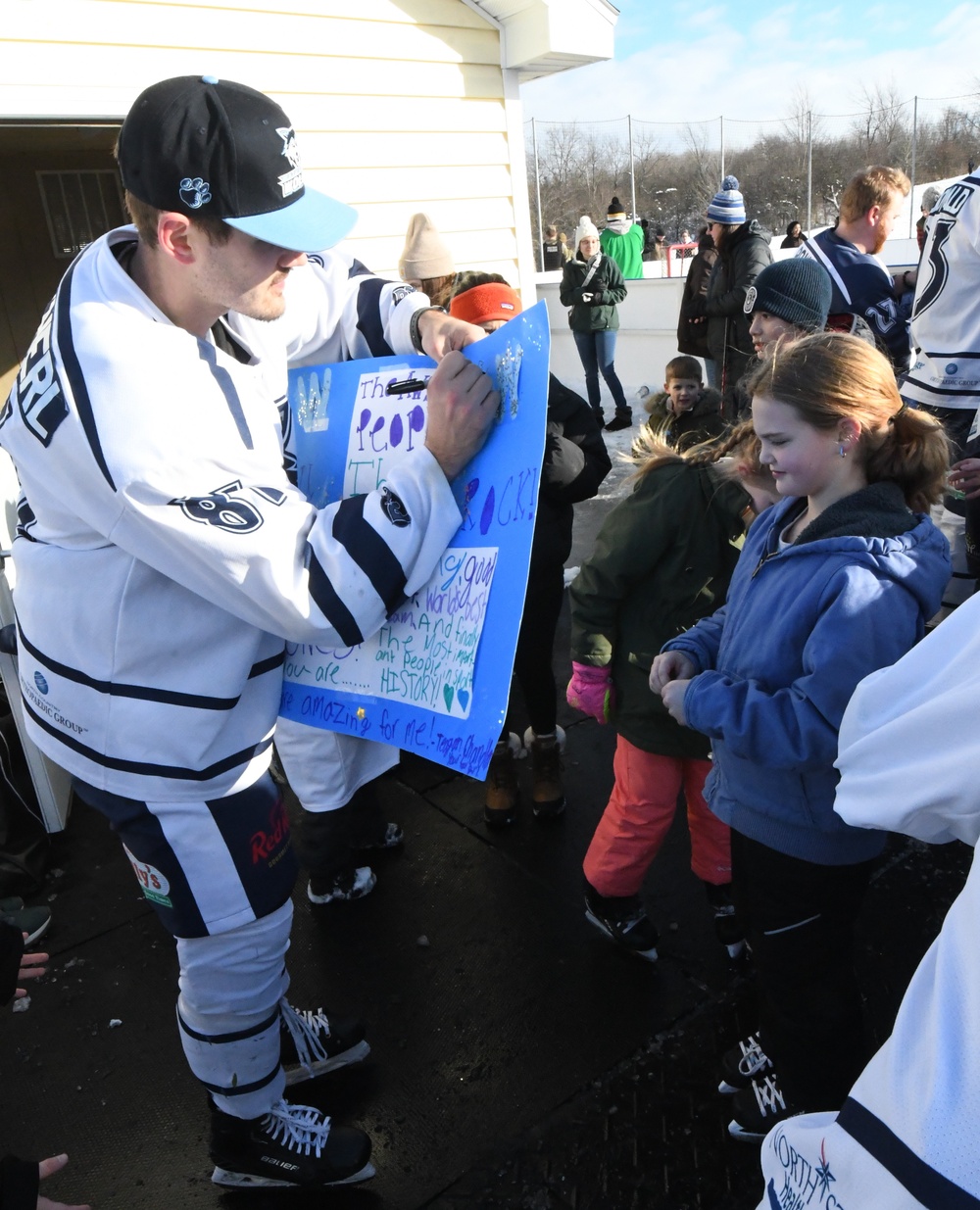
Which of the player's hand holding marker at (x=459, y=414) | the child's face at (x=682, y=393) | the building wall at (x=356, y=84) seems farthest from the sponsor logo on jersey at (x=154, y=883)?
the building wall at (x=356, y=84)

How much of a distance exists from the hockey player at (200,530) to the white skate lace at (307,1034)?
0.33 m

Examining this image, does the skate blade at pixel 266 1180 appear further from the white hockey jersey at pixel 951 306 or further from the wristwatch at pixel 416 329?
the white hockey jersey at pixel 951 306

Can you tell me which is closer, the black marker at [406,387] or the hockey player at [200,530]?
the hockey player at [200,530]

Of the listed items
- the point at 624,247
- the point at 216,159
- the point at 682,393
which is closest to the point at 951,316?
the point at 682,393

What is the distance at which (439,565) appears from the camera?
5.65 feet

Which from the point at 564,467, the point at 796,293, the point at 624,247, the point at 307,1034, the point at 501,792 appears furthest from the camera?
the point at 624,247

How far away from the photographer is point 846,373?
182 cm

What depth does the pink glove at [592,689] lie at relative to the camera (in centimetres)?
255

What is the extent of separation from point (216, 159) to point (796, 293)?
2360mm

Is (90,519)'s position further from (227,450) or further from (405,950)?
(405,950)

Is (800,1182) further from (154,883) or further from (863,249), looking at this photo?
(863,249)

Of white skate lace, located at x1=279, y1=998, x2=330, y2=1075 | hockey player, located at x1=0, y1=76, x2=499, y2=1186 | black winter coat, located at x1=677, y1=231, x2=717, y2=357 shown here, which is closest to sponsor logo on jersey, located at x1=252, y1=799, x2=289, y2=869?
hockey player, located at x1=0, y1=76, x2=499, y2=1186

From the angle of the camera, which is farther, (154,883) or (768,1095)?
(768,1095)

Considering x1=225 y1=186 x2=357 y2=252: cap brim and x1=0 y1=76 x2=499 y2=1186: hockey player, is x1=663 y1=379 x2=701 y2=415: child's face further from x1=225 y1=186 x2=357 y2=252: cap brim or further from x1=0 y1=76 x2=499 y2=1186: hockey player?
x1=225 y1=186 x2=357 y2=252: cap brim
